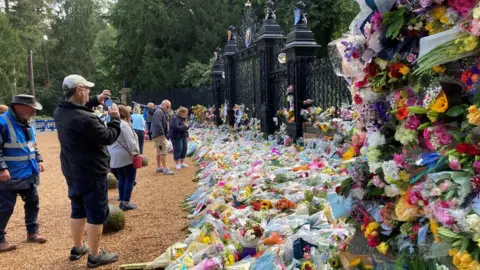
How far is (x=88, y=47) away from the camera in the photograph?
49.0m

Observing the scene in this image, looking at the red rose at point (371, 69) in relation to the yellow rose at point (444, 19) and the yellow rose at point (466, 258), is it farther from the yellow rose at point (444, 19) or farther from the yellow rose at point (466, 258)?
the yellow rose at point (466, 258)

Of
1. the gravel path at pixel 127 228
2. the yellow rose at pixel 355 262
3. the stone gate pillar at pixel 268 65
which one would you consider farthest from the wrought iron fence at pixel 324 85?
the yellow rose at pixel 355 262

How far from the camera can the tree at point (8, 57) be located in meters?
33.5

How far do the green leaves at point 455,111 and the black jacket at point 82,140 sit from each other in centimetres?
302

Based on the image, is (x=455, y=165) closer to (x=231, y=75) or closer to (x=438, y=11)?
(x=438, y=11)

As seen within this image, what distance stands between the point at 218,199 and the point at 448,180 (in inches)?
157

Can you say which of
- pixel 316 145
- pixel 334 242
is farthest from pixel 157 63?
pixel 334 242

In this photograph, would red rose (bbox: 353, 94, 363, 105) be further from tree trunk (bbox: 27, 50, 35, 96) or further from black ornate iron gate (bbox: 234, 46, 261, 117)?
tree trunk (bbox: 27, 50, 35, 96)

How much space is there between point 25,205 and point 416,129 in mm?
4726

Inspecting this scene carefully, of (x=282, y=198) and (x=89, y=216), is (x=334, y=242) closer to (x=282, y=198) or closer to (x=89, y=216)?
(x=282, y=198)

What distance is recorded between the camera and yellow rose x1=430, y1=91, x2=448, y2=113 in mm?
2025

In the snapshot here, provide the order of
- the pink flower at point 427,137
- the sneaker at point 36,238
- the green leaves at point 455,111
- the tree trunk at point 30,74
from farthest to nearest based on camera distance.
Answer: the tree trunk at point 30,74, the sneaker at point 36,238, the pink flower at point 427,137, the green leaves at point 455,111

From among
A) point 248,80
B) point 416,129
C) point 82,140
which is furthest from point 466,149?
point 248,80

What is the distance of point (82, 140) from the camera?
405 cm
